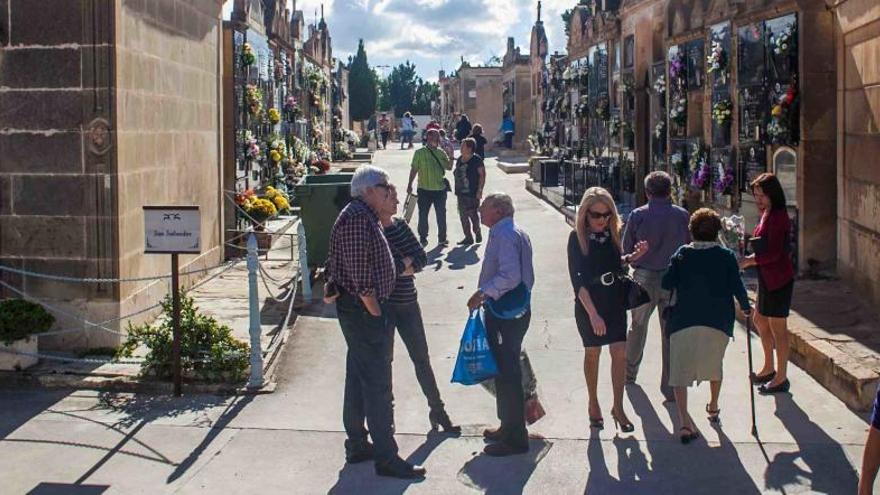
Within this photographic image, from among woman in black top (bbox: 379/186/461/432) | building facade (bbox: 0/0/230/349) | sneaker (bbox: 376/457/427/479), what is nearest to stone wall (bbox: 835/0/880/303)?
woman in black top (bbox: 379/186/461/432)

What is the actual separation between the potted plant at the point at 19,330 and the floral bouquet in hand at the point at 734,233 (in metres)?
5.78

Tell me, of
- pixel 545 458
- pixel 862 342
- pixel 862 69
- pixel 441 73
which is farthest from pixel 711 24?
pixel 441 73

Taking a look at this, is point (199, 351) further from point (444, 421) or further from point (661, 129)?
point (661, 129)

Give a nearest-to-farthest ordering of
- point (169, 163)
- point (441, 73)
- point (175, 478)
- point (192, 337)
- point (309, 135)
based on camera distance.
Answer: point (175, 478) → point (192, 337) → point (169, 163) → point (309, 135) → point (441, 73)

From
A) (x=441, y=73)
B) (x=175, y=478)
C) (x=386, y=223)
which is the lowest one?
(x=175, y=478)

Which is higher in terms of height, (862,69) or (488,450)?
(862,69)

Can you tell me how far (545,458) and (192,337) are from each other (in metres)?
3.15

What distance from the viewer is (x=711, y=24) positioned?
13.6 meters

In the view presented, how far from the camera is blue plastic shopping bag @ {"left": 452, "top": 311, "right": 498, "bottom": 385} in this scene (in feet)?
21.4

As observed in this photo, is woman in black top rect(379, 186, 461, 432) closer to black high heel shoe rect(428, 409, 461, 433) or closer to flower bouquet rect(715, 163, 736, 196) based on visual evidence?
black high heel shoe rect(428, 409, 461, 433)

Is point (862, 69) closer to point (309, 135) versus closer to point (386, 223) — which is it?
point (386, 223)

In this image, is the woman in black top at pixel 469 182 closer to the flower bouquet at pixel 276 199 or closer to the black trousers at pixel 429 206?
the black trousers at pixel 429 206

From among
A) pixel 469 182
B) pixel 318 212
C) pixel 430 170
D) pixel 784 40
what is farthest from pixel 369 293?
pixel 469 182

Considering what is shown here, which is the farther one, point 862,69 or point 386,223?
point 862,69
